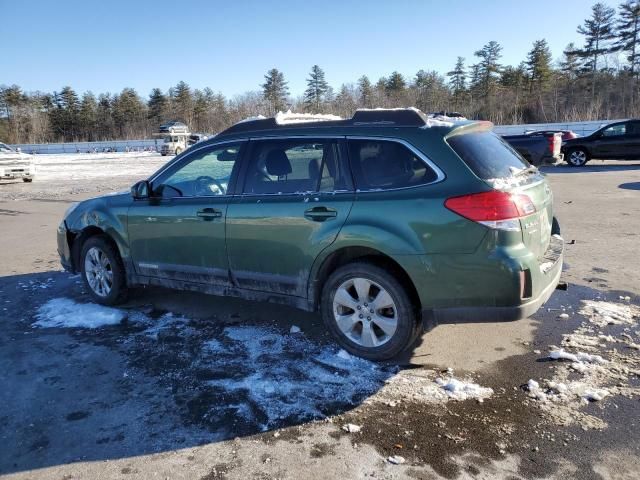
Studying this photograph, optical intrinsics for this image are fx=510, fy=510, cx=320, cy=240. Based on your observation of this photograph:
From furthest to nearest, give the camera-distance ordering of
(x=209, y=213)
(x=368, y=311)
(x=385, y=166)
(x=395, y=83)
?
1. (x=395, y=83)
2. (x=209, y=213)
3. (x=368, y=311)
4. (x=385, y=166)

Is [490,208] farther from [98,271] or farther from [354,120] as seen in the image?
[98,271]

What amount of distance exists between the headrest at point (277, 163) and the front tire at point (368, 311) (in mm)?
1034

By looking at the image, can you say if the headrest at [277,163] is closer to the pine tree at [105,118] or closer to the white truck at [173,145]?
the white truck at [173,145]

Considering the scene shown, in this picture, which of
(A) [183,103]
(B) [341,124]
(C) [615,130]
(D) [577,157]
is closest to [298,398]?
(B) [341,124]

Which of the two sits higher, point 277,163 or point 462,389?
point 277,163

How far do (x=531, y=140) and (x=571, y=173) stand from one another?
1.95m

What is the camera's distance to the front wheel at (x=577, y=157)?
20344 mm

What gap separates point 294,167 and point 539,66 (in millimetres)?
71879

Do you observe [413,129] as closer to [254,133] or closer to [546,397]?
[254,133]

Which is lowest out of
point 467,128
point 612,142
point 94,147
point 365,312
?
point 365,312

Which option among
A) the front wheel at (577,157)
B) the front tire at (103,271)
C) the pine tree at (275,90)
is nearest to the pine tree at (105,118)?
the pine tree at (275,90)

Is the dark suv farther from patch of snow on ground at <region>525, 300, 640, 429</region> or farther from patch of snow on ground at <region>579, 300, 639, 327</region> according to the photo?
patch of snow on ground at <region>525, 300, 640, 429</region>

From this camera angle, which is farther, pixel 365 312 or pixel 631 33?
pixel 631 33

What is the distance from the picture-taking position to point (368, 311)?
3.96 metres
